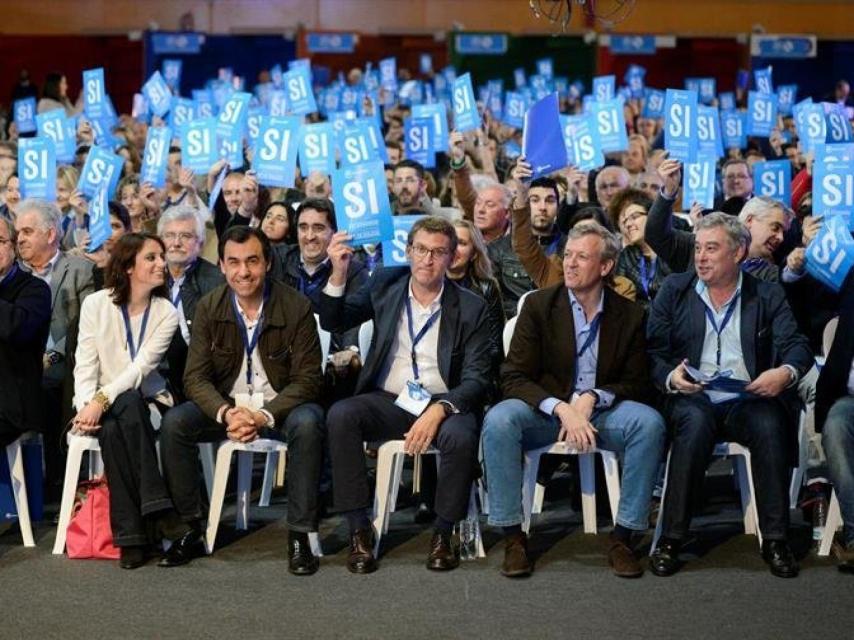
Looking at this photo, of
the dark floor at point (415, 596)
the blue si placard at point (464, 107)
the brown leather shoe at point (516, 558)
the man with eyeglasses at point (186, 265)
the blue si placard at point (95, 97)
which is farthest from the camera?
the blue si placard at point (95, 97)

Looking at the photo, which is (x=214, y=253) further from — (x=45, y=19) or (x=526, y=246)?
(x=45, y=19)

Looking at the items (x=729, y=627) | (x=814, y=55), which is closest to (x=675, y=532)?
(x=729, y=627)

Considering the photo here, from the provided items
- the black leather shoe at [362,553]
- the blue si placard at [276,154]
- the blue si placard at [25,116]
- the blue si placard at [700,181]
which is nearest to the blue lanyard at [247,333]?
the black leather shoe at [362,553]

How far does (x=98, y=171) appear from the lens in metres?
7.64

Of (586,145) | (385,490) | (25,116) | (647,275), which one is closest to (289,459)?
(385,490)

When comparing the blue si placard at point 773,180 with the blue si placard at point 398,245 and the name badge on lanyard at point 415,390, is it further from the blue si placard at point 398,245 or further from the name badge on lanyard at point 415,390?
the name badge on lanyard at point 415,390

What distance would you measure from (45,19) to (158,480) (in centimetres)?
1855

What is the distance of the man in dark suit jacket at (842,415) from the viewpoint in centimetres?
496

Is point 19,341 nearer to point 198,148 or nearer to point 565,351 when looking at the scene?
point 565,351

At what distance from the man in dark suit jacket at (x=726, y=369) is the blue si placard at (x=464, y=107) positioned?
Result: 3.95 metres

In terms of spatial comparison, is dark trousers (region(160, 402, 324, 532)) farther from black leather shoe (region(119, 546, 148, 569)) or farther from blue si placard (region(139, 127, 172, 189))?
blue si placard (region(139, 127, 172, 189))

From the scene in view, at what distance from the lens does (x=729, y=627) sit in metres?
4.36

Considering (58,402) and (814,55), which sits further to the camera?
(814,55)

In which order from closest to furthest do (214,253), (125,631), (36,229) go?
(125,631) < (36,229) < (214,253)
